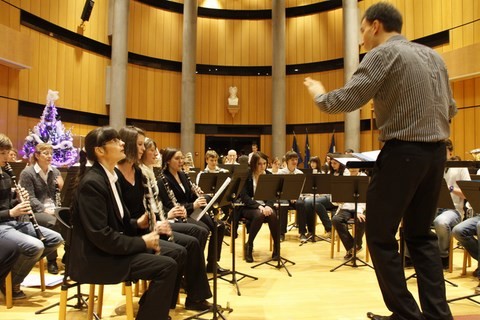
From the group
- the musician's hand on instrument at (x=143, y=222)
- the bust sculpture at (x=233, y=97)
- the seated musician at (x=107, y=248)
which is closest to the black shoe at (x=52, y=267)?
the musician's hand on instrument at (x=143, y=222)

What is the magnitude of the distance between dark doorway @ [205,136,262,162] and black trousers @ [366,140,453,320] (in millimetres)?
14805

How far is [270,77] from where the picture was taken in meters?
17.0

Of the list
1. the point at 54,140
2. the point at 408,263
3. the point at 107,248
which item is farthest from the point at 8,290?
the point at 54,140

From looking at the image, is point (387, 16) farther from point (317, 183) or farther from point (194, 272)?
point (317, 183)

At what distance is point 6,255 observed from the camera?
11.0 feet

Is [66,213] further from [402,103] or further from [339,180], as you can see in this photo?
[339,180]

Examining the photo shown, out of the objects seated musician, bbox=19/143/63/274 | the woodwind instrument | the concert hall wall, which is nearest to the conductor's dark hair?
the woodwind instrument

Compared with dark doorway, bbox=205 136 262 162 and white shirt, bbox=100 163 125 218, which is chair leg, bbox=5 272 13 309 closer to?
white shirt, bbox=100 163 125 218

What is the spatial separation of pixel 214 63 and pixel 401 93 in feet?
50.1

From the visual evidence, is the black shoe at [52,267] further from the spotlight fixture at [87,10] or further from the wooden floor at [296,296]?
the spotlight fixture at [87,10]

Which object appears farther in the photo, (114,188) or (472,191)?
(472,191)

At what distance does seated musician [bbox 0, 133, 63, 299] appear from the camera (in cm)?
361

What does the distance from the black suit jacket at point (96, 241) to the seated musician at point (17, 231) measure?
1316 mm

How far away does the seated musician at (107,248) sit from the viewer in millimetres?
2520
